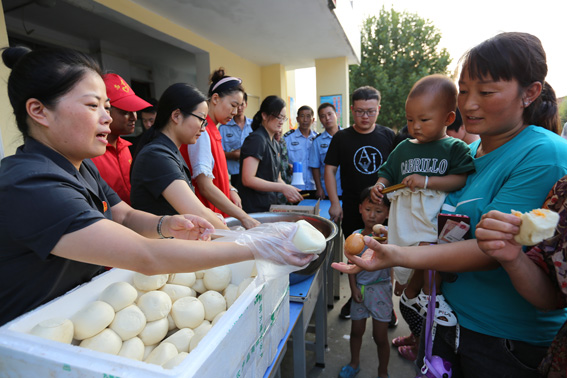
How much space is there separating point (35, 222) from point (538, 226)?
4.51ft

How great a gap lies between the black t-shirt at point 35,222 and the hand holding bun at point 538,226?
1232mm

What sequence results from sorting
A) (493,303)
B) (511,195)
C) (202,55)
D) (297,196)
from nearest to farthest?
(511,195), (493,303), (297,196), (202,55)

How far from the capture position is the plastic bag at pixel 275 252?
1.10 meters

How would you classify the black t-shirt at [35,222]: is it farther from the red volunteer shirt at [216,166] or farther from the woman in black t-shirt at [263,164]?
the woman in black t-shirt at [263,164]

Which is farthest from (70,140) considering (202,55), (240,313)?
(202,55)

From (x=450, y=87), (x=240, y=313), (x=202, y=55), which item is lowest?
(x=240, y=313)

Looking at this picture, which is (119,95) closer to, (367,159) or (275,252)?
(275,252)

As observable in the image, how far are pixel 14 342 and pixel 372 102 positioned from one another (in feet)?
9.94

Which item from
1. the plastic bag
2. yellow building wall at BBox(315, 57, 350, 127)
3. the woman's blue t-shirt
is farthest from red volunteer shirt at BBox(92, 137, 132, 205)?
yellow building wall at BBox(315, 57, 350, 127)

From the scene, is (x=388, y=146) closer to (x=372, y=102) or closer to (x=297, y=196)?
(x=372, y=102)

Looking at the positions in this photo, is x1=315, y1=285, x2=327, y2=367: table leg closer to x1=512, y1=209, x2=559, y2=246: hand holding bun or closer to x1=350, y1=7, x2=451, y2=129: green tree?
x1=512, y1=209, x2=559, y2=246: hand holding bun

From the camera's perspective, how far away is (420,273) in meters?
1.58

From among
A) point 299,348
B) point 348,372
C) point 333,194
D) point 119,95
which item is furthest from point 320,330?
point 119,95

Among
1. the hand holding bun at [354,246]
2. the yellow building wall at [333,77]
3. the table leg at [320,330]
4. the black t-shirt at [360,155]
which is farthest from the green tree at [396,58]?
the hand holding bun at [354,246]
